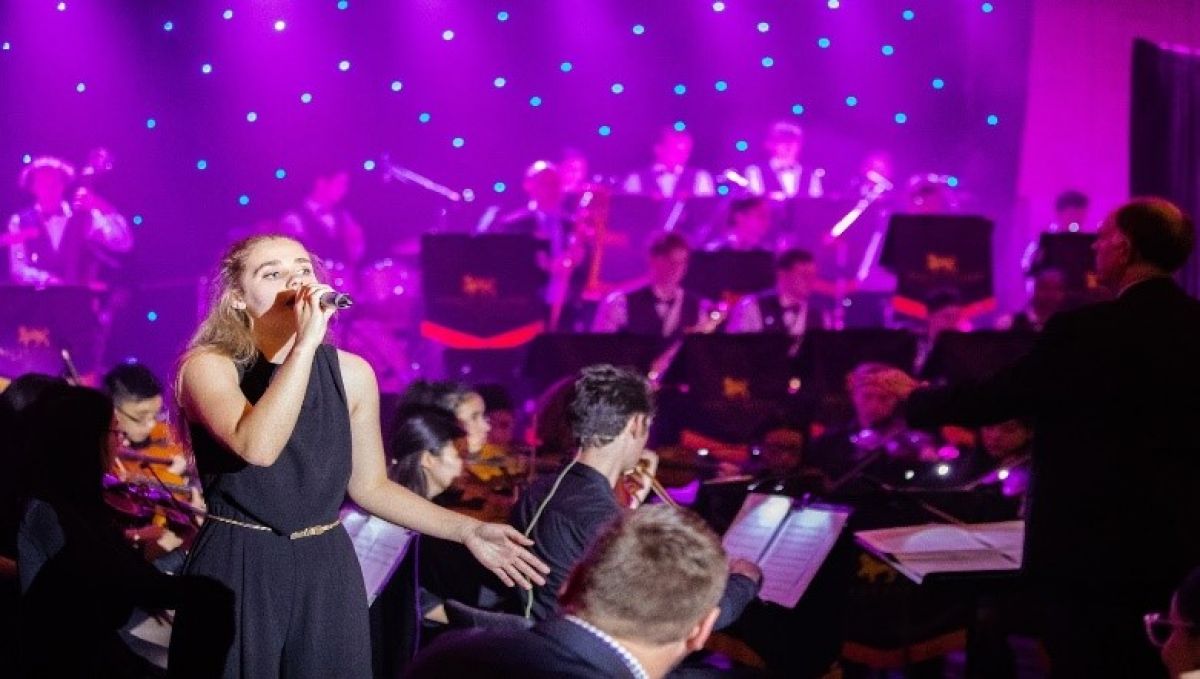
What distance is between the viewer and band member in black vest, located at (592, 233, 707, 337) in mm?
10141

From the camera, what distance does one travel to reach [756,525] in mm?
4781

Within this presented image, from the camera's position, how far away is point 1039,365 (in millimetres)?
3877

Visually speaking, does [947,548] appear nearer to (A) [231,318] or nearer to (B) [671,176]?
(A) [231,318]

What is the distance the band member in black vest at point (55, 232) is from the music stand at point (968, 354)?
21.3 feet

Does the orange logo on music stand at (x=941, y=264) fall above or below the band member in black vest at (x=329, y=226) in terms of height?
below

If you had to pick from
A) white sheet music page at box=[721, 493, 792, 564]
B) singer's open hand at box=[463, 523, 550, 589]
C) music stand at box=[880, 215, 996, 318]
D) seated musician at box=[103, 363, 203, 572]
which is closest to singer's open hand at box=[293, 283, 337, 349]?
singer's open hand at box=[463, 523, 550, 589]

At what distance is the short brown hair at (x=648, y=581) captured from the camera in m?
2.35

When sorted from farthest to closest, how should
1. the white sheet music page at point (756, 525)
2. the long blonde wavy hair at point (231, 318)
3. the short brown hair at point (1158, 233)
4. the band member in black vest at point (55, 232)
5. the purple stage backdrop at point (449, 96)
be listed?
1. the purple stage backdrop at point (449, 96)
2. the band member in black vest at point (55, 232)
3. the white sheet music page at point (756, 525)
4. the short brown hair at point (1158, 233)
5. the long blonde wavy hair at point (231, 318)

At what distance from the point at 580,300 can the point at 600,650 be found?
892 cm

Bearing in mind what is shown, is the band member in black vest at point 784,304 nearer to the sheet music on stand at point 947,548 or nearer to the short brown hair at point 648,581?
the sheet music on stand at point 947,548

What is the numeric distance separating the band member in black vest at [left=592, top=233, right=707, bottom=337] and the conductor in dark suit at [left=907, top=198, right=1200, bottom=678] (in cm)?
618

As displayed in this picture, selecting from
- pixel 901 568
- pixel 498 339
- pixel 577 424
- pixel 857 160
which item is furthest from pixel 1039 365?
pixel 857 160

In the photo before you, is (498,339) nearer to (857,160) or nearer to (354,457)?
(857,160)

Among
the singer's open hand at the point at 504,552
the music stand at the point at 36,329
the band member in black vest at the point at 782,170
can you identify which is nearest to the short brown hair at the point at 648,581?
the singer's open hand at the point at 504,552
